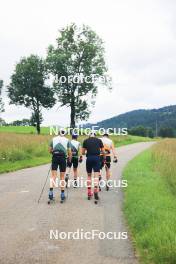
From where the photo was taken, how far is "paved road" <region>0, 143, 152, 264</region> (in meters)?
8.23

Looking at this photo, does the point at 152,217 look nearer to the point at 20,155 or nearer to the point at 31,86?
the point at 20,155

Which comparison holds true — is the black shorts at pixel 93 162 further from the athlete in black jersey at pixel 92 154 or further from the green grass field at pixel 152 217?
the green grass field at pixel 152 217

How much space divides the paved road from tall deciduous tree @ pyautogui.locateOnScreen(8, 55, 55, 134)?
6291cm

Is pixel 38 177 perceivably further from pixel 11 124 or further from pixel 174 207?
pixel 11 124

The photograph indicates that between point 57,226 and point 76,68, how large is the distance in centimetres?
5881

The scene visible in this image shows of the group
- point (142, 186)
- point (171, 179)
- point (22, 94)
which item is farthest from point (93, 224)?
point (22, 94)

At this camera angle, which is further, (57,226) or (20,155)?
(20,155)

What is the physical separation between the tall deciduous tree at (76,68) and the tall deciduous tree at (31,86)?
10361 millimetres

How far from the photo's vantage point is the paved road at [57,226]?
823cm

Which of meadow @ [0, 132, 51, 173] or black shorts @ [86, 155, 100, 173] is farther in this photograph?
meadow @ [0, 132, 51, 173]

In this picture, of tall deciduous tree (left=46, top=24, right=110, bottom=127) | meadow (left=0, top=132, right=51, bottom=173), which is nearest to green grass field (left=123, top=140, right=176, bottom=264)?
meadow (left=0, top=132, right=51, bottom=173)

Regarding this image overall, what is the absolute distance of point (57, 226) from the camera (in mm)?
10633


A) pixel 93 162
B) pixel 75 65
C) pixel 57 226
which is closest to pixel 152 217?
pixel 57 226

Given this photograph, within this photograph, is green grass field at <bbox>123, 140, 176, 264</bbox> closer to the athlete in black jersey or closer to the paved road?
the paved road
